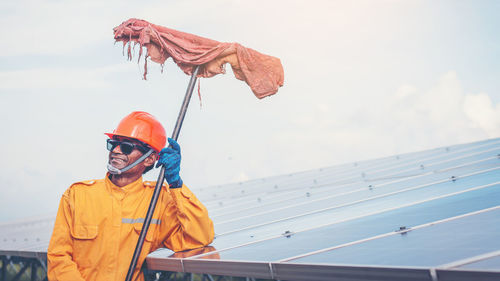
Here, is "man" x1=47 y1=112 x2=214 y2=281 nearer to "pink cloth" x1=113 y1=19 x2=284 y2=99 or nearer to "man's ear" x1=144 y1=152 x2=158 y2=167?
"man's ear" x1=144 y1=152 x2=158 y2=167

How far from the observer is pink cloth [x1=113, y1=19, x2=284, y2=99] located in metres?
6.54

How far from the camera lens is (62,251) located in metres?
6.00

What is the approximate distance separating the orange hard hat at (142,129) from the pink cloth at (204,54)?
0.55 m

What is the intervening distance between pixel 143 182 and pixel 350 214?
8.85ft

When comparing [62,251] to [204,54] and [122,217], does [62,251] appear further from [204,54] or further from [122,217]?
[204,54]

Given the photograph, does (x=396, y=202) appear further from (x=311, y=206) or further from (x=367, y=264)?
(x=367, y=264)

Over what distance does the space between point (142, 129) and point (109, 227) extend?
3.96 ft

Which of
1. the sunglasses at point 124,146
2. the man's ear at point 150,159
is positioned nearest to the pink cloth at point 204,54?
the sunglasses at point 124,146

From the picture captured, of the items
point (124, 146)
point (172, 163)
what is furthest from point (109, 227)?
point (172, 163)

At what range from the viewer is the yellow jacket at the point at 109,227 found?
6008 mm

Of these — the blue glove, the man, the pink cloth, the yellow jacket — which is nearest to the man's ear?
the man

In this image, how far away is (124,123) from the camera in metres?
6.71

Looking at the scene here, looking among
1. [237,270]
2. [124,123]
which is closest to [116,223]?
[124,123]

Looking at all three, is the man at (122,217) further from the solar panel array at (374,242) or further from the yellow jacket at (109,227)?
the solar panel array at (374,242)
